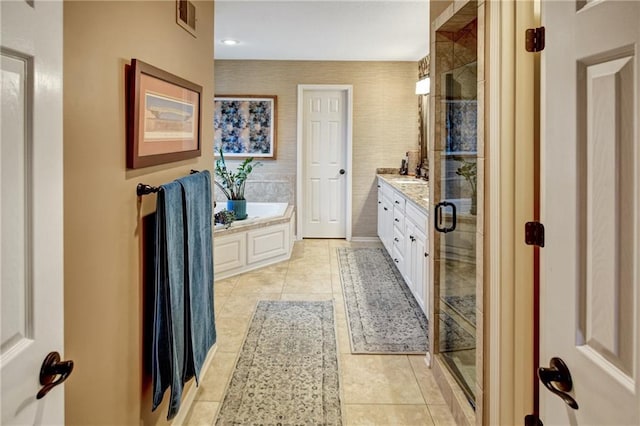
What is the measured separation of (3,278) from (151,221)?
3.23 feet

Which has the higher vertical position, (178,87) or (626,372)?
(178,87)

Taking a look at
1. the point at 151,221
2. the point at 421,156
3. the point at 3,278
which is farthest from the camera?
the point at 421,156

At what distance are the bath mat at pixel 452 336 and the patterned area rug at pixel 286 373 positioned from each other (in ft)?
2.18

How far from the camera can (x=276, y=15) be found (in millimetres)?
4266

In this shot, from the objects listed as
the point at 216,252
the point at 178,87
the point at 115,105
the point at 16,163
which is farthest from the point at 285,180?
the point at 16,163

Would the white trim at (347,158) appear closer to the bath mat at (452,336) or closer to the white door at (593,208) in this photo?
the bath mat at (452,336)

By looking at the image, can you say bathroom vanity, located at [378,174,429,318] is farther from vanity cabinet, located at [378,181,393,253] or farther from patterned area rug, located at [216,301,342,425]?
patterned area rug, located at [216,301,342,425]

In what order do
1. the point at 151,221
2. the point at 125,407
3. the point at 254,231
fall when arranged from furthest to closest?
the point at 254,231, the point at 151,221, the point at 125,407

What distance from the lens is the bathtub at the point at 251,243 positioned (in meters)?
4.54

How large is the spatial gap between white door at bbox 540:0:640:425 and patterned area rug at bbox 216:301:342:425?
1.48m

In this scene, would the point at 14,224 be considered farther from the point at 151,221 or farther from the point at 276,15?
the point at 276,15

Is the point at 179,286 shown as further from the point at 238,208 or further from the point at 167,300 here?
the point at 238,208

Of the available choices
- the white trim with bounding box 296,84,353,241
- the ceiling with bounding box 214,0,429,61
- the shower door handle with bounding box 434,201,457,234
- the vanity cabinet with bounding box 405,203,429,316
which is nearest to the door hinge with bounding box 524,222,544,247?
the shower door handle with bounding box 434,201,457,234

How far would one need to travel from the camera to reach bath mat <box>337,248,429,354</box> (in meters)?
3.00
